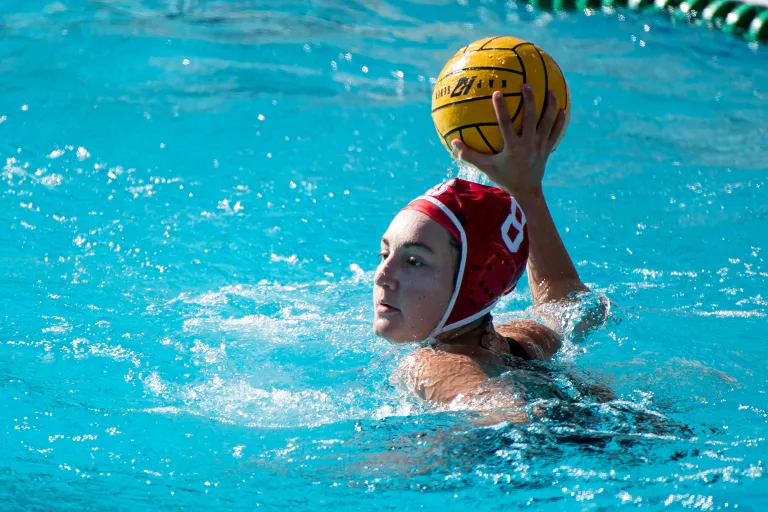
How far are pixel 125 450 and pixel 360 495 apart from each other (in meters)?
0.96

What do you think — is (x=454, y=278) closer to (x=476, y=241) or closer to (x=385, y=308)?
(x=476, y=241)

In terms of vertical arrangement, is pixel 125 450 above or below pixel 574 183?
below

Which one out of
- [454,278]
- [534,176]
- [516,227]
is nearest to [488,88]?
[534,176]

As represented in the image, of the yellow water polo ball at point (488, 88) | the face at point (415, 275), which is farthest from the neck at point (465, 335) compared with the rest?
the yellow water polo ball at point (488, 88)

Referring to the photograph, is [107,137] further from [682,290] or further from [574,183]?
[682,290]

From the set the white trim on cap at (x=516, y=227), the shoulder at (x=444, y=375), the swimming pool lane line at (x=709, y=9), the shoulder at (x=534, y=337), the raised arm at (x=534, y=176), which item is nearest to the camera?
the shoulder at (x=444, y=375)

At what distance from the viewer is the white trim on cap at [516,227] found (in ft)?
11.3

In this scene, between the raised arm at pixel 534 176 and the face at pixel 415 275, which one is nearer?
the face at pixel 415 275

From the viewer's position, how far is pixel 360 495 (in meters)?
3.25

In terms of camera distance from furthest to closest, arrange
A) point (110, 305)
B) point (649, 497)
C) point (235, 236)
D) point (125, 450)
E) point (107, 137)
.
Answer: point (107, 137), point (235, 236), point (110, 305), point (125, 450), point (649, 497)

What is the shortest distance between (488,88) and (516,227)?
62cm

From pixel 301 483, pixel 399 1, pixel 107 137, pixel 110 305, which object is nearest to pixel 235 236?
pixel 110 305

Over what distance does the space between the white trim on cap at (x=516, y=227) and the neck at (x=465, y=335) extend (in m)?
0.31

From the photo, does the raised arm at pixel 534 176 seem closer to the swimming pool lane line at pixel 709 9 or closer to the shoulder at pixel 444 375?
the shoulder at pixel 444 375
